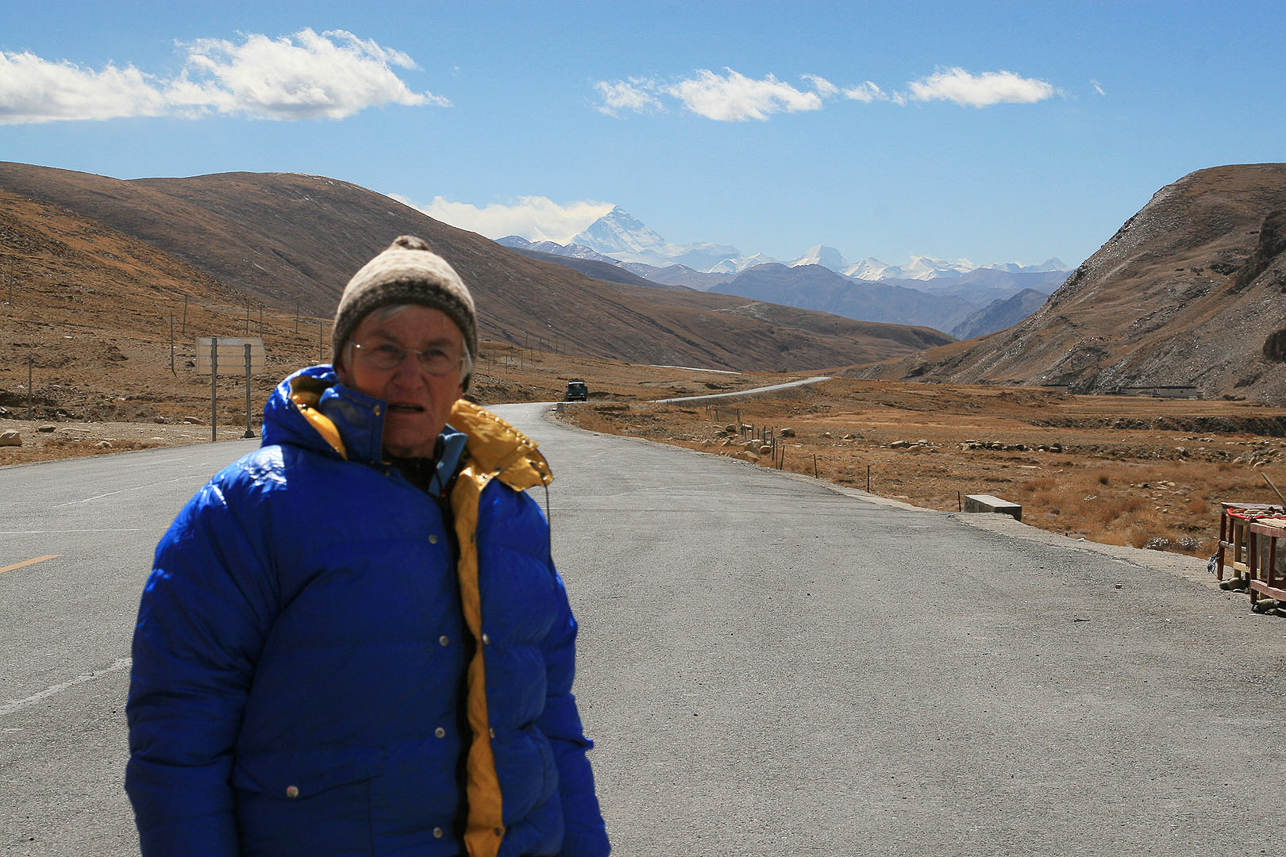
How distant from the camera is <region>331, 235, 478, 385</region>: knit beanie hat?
2369 mm

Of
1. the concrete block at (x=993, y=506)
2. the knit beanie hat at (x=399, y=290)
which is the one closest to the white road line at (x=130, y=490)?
the concrete block at (x=993, y=506)

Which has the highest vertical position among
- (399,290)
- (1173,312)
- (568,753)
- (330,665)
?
(1173,312)

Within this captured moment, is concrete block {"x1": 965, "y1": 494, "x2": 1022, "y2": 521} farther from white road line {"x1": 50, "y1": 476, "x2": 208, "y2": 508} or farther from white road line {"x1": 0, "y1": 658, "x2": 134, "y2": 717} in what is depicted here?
white road line {"x1": 50, "y1": 476, "x2": 208, "y2": 508}

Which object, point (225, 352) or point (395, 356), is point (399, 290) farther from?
point (225, 352)

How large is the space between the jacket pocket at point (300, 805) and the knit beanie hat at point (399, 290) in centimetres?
91

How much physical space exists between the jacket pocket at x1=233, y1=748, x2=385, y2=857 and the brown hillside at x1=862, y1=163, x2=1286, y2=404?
78402mm

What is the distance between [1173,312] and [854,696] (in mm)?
111089

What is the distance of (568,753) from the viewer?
2.56 m

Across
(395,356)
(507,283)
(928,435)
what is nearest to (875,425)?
(928,435)

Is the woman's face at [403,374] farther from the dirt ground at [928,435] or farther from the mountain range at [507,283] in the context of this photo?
the mountain range at [507,283]

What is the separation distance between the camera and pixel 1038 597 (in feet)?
29.5

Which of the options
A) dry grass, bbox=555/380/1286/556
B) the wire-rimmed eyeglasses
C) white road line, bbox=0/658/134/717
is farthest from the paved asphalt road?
dry grass, bbox=555/380/1286/556

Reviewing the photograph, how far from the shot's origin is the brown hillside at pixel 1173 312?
8219 cm

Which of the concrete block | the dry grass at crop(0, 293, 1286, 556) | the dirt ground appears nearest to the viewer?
the concrete block
